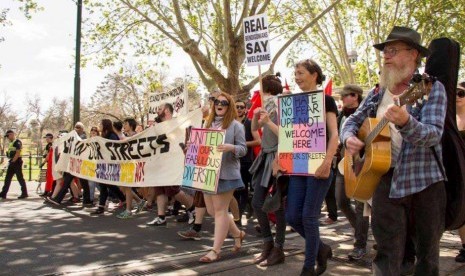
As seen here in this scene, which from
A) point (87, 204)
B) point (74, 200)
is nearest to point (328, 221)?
point (87, 204)

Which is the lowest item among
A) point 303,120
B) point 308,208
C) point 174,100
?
point 308,208

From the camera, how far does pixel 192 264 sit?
5059 millimetres

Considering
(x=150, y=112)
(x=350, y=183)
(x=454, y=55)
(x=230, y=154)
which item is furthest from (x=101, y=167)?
(x=454, y=55)

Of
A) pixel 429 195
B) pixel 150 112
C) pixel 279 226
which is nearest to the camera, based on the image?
pixel 429 195

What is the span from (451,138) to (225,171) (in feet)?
9.35

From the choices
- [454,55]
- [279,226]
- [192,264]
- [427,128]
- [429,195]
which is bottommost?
[192,264]

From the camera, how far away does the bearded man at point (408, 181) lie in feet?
9.12

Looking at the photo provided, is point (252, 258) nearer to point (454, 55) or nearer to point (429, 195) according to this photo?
point (429, 195)

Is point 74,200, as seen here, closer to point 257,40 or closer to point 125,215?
point 125,215

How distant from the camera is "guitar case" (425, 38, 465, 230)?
2.82 metres

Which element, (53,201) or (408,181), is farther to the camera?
(53,201)

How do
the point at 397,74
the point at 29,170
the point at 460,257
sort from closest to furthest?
the point at 397,74 < the point at 460,257 < the point at 29,170

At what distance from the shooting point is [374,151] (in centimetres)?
283

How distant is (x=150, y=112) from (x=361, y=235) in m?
6.81
